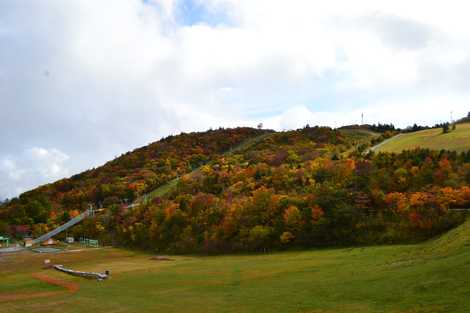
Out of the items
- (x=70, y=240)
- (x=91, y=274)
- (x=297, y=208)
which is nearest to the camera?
(x=91, y=274)

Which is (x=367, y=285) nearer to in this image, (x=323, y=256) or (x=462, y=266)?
→ (x=462, y=266)

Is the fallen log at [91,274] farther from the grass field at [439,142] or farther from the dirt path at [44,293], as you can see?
the grass field at [439,142]

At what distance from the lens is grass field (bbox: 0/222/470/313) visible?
23875 millimetres

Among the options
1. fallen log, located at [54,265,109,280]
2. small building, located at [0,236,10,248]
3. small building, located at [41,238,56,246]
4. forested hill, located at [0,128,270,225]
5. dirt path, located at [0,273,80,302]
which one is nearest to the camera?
dirt path, located at [0,273,80,302]

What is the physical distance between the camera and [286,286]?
32500 mm

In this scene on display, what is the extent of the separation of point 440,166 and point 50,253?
61543 millimetres

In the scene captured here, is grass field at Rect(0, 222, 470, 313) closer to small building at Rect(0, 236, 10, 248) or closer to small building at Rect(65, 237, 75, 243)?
small building at Rect(65, 237, 75, 243)

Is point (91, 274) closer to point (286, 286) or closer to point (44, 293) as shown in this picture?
point (44, 293)

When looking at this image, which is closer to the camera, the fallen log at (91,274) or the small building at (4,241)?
the fallen log at (91,274)

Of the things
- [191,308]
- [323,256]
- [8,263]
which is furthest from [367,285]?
[8,263]

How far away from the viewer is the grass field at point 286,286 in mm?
23875

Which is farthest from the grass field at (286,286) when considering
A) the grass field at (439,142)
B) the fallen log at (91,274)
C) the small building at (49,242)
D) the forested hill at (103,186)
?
the forested hill at (103,186)

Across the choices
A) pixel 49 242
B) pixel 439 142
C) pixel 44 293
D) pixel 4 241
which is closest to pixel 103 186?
pixel 4 241

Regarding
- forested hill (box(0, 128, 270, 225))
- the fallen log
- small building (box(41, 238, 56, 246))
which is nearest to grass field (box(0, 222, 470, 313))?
the fallen log
